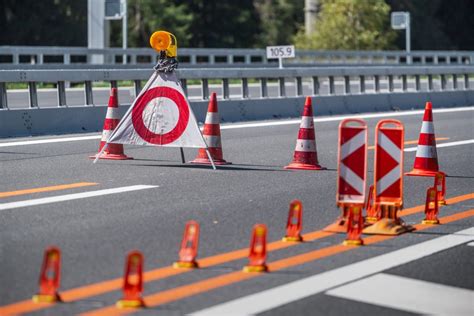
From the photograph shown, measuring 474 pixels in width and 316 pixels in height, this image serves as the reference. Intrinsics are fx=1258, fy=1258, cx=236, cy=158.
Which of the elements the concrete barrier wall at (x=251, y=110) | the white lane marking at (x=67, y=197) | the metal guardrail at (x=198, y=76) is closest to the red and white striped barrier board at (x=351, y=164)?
the white lane marking at (x=67, y=197)

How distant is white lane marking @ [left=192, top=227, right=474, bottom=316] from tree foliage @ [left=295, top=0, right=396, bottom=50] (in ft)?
172

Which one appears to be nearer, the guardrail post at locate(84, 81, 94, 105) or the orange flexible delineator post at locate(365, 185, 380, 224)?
the orange flexible delineator post at locate(365, 185, 380, 224)

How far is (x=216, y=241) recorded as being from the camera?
8914 mm

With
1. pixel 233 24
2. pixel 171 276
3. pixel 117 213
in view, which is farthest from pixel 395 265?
pixel 233 24

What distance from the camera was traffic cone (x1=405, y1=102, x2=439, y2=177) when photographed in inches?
540

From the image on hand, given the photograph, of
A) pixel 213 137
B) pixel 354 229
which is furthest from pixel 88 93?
pixel 354 229

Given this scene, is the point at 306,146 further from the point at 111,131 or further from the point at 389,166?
the point at 389,166

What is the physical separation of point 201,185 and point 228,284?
5.15 metres

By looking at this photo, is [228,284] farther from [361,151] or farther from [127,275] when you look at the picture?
[361,151]

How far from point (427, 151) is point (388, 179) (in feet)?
14.4

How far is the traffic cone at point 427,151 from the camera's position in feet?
45.0

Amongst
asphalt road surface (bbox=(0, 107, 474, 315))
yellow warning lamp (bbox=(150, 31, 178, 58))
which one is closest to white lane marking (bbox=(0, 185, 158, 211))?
asphalt road surface (bbox=(0, 107, 474, 315))

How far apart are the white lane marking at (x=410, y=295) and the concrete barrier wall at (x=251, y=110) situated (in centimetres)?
1161

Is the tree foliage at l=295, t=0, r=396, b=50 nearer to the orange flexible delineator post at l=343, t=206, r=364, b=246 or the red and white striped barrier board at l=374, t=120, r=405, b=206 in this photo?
the red and white striped barrier board at l=374, t=120, r=405, b=206
